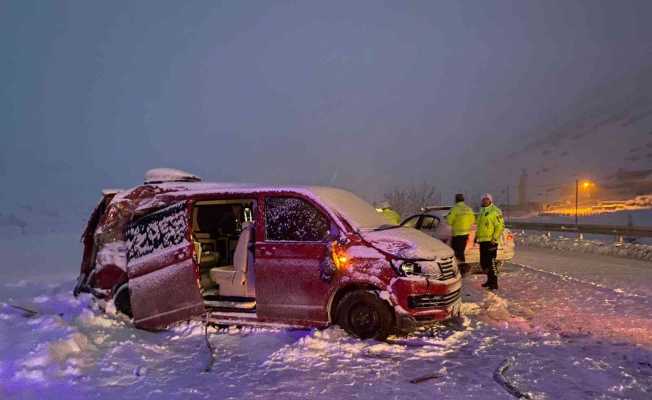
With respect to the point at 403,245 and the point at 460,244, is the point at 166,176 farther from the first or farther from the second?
the point at 460,244

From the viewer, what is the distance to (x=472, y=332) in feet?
21.2

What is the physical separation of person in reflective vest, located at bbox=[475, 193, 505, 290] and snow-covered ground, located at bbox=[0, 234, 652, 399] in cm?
136

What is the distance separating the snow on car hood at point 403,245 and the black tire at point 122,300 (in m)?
3.44

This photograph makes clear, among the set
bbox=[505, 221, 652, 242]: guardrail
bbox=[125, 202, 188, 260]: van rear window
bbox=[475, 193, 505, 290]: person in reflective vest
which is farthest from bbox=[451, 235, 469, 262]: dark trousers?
bbox=[505, 221, 652, 242]: guardrail

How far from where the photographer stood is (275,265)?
6.18 metres

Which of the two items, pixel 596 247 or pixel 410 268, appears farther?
pixel 596 247

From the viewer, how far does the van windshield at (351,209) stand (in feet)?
20.8

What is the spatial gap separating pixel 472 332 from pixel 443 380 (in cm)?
186

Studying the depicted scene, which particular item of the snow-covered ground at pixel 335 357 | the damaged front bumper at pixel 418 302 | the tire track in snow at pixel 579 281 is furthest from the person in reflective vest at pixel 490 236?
the damaged front bumper at pixel 418 302

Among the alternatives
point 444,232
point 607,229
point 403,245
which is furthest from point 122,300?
point 607,229

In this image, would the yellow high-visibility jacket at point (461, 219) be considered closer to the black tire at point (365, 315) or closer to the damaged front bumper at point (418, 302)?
the damaged front bumper at point (418, 302)

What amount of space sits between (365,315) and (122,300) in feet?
11.3

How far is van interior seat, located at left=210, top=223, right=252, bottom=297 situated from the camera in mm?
6868

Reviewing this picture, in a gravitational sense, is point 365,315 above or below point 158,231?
below
